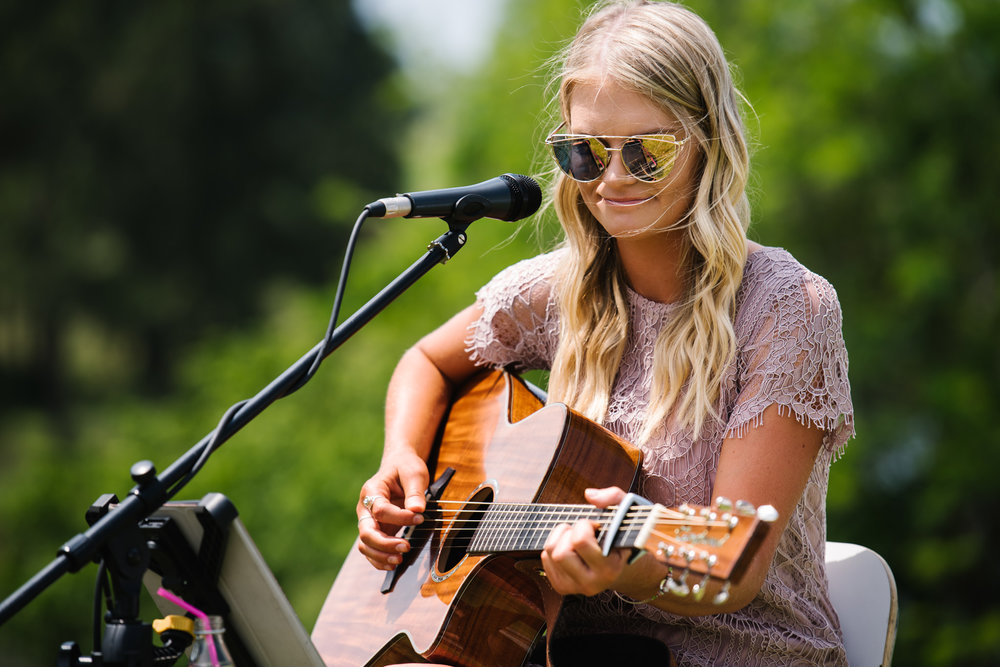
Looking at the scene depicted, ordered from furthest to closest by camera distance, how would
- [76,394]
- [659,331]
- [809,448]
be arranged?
[76,394]
[659,331]
[809,448]

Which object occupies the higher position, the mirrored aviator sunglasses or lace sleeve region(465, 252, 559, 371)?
the mirrored aviator sunglasses

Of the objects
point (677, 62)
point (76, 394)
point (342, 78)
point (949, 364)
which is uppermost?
point (677, 62)

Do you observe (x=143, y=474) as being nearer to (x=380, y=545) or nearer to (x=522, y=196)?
(x=380, y=545)

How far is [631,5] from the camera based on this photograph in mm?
2293

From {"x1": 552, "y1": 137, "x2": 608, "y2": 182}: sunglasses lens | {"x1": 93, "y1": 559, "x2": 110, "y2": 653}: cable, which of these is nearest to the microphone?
{"x1": 552, "y1": 137, "x2": 608, "y2": 182}: sunglasses lens

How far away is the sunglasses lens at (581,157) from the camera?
7.03ft

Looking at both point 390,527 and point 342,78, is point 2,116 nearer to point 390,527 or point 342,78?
point 342,78

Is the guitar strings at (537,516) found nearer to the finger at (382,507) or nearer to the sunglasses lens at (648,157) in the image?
the finger at (382,507)

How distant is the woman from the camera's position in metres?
1.95

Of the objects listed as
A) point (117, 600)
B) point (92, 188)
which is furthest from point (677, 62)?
point (92, 188)

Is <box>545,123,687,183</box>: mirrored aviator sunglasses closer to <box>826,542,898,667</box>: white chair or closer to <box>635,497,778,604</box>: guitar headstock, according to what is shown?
<box>635,497,778,604</box>: guitar headstock

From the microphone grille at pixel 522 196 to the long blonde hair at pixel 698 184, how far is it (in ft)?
0.94

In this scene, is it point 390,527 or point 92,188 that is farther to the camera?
point 92,188

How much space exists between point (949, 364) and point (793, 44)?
7.70 ft
